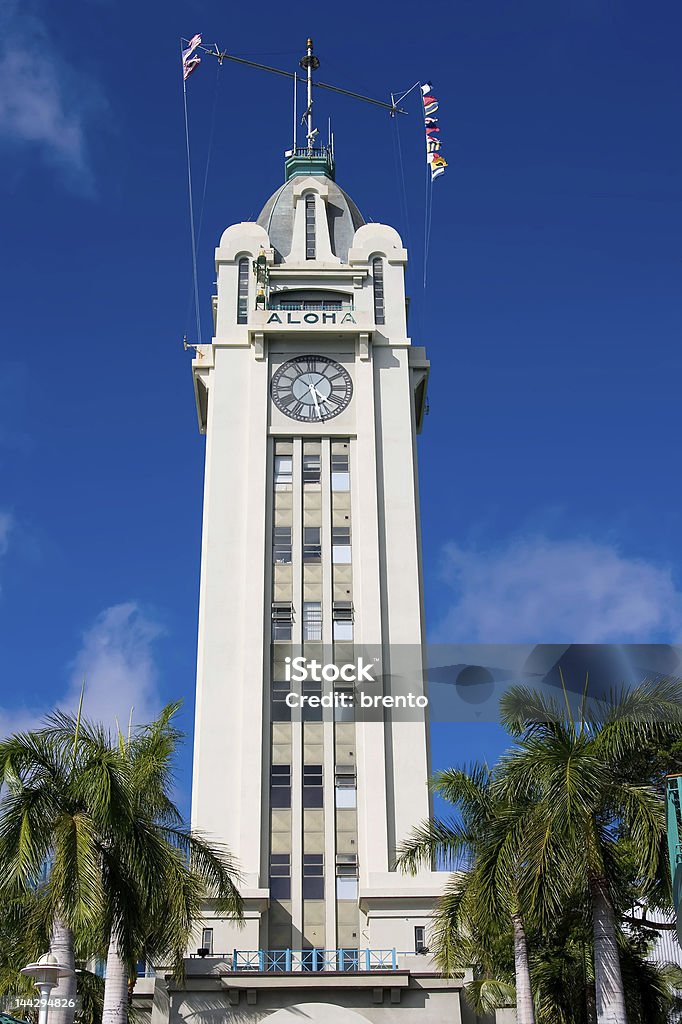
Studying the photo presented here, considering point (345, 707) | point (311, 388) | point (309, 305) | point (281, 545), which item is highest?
point (309, 305)

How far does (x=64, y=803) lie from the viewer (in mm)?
24281

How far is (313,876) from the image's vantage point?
152ft

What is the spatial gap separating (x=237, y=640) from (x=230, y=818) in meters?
7.52

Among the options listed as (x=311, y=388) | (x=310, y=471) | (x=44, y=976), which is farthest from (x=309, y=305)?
(x=44, y=976)

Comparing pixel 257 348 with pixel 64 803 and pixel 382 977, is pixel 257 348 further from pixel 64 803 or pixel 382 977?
pixel 64 803

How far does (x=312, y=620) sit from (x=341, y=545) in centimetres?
383

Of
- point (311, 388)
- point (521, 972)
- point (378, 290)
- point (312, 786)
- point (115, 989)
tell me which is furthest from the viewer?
point (378, 290)

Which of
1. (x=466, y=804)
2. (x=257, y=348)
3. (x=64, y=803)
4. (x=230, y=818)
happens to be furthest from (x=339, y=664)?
(x=64, y=803)

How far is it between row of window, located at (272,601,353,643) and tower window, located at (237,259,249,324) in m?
15.0

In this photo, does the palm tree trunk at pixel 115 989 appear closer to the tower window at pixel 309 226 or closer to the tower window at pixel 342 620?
the tower window at pixel 342 620

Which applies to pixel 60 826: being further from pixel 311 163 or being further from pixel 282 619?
pixel 311 163

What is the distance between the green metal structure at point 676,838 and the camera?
944 inches

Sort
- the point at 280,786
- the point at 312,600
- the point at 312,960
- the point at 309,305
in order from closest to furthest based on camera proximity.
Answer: the point at 312,960, the point at 280,786, the point at 312,600, the point at 309,305

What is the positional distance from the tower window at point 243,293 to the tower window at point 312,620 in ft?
49.3
